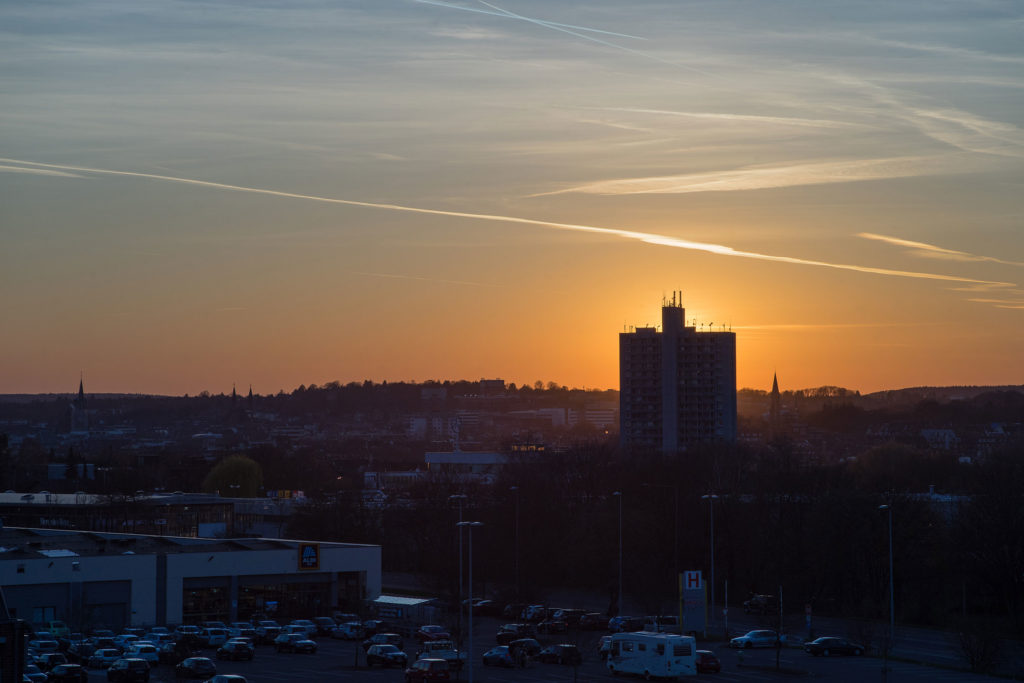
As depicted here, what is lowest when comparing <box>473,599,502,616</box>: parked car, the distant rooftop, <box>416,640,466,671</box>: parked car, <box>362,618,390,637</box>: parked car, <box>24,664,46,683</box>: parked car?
<box>473,599,502,616</box>: parked car

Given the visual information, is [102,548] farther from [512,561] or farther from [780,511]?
[780,511]

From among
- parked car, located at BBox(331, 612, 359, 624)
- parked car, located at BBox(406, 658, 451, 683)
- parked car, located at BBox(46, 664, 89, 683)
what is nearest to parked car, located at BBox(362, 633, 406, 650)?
parked car, located at BBox(406, 658, 451, 683)

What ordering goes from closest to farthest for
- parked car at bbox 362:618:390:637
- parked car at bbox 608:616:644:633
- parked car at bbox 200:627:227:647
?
1. parked car at bbox 200:627:227:647
2. parked car at bbox 362:618:390:637
3. parked car at bbox 608:616:644:633

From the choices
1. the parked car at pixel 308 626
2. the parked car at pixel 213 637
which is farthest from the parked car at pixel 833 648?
the parked car at pixel 213 637

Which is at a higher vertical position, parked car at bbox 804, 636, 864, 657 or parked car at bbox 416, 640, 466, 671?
parked car at bbox 416, 640, 466, 671

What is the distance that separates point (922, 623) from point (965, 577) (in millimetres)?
3897

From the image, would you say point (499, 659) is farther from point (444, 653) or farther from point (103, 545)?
point (103, 545)

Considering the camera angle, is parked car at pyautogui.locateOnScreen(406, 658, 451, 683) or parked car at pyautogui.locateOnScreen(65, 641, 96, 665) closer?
parked car at pyautogui.locateOnScreen(406, 658, 451, 683)

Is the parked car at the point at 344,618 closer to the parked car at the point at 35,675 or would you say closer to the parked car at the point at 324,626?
the parked car at the point at 324,626

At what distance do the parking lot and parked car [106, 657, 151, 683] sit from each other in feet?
1.28

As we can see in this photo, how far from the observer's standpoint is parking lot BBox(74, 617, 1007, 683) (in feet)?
111

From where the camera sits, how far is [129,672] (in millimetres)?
32531

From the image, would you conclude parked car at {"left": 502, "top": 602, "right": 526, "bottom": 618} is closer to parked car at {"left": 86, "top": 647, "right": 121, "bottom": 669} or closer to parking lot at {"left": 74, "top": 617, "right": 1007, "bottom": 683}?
parking lot at {"left": 74, "top": 617, "right": 1007, "bottom": 683}

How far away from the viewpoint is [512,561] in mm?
61500
